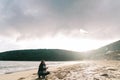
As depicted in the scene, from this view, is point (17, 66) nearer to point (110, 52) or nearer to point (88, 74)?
point (110, 52)

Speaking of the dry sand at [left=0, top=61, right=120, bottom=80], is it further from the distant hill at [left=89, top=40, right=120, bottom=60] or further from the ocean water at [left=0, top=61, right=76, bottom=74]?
the distant hill at [left=89, top=40, right=120, bottom=60]

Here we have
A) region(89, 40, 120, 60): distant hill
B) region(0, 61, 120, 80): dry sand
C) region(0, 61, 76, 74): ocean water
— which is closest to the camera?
region(0, 61, 120, 80): dry sand

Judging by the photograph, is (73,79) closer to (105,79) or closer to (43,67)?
(105,79)

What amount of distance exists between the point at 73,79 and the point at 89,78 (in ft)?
6.51

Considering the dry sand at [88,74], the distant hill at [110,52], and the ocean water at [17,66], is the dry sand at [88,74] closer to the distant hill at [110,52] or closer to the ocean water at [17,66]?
the ocean water at [17,66]

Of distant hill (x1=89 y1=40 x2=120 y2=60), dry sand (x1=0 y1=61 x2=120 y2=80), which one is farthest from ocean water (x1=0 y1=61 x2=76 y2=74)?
dry sand (x1=0 y1=61 x2=120 y2=80)

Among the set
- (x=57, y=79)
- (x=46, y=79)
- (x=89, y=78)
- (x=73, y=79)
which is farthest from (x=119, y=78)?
Answer: (x=46, y=79)

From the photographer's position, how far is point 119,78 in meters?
21.5

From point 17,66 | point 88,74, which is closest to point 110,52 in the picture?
point 17,66

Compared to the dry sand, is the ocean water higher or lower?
higher

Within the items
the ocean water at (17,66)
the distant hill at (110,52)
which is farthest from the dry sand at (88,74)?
the distant hill at (110,52)

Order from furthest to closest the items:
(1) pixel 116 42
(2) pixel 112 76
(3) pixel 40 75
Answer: (1) pixel 116 42 < (3) pixel 40 75 < (2) pixel 112 76

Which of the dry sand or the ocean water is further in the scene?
the ocean water

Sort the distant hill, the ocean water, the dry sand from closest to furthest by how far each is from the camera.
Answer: the dry sand
the ocean water
the distant hill
